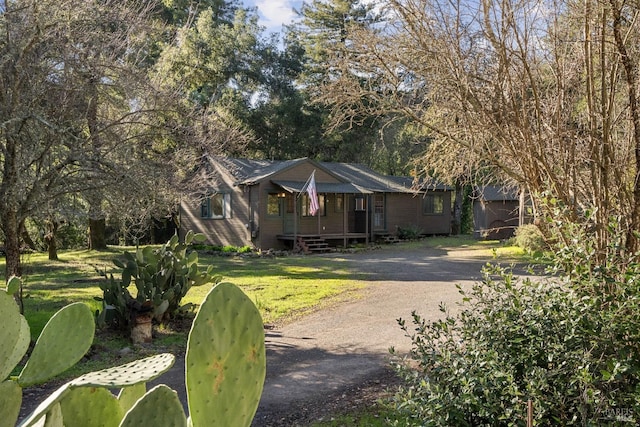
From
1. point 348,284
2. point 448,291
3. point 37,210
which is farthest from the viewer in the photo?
point 348,284

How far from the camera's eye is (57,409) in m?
1.19

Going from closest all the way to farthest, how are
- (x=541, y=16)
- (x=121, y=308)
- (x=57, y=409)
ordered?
1. (x=57, y=409)
2. (x=541, y=16)
3. (x=121, y=308)

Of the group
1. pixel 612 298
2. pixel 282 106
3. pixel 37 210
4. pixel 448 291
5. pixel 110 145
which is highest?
pixel 282 106

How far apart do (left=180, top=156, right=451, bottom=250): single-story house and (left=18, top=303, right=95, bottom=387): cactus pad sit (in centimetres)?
2161

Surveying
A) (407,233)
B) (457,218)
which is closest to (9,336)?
(407,233)

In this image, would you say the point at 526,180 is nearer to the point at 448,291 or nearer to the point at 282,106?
the point at 448,291

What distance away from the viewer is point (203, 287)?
1525 centimetres

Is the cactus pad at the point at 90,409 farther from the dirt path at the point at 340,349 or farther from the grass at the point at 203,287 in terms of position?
the dirt path at the point at 340,349

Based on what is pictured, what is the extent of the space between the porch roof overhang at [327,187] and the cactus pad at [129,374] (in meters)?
22.4

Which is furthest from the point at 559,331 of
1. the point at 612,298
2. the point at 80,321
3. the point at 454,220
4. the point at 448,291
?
the point at 454,220

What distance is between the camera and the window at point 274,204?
25.5m

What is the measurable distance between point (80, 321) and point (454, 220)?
34.2 meters

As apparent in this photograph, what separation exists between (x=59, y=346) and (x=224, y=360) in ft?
1.72

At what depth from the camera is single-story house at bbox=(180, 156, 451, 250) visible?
25.1 metres
